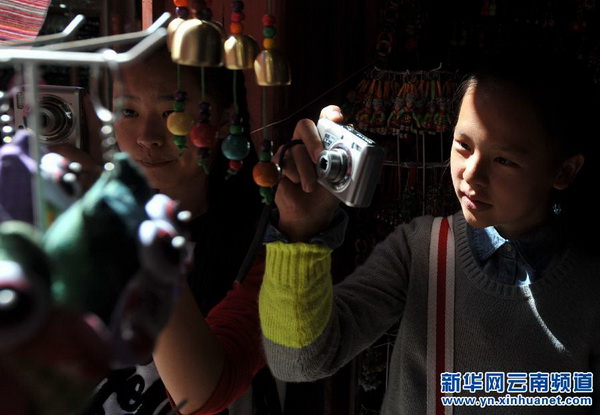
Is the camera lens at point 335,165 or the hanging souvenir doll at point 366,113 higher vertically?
the camera lens at point 335,165

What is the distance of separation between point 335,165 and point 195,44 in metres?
0.15

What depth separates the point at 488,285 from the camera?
0.80 metres

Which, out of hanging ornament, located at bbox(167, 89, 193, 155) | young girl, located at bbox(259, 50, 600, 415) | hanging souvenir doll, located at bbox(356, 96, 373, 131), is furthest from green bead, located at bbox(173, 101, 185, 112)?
hanging souvenir doll, located at bbox(356, 96, 373, 131)

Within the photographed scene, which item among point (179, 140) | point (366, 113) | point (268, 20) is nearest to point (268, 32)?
point (268, 20)

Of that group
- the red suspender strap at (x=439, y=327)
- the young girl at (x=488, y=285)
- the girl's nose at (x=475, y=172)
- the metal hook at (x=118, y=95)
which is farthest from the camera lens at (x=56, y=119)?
the red suspender strap at (x=439, y=327)

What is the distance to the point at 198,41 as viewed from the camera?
0.41 meters

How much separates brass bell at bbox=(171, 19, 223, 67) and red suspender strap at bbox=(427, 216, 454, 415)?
50 cm

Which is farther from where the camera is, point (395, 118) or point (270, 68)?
point (395, 118)

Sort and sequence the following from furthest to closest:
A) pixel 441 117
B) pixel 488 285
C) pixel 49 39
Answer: pixel 441 117 → pixel 488 285 → pixel 49 39

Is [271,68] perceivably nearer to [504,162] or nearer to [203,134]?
[203,134]

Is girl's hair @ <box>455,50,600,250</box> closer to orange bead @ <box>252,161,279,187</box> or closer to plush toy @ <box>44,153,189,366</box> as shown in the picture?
orange bead @ <box>252,161,279,187</box>

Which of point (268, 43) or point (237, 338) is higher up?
point (268, 43)

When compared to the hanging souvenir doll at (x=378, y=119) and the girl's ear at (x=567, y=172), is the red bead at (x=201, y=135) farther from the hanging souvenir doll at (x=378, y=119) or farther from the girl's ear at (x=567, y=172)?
the hanging souvenir doll at (x=378, y=119)

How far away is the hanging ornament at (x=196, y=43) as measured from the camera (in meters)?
0.40
